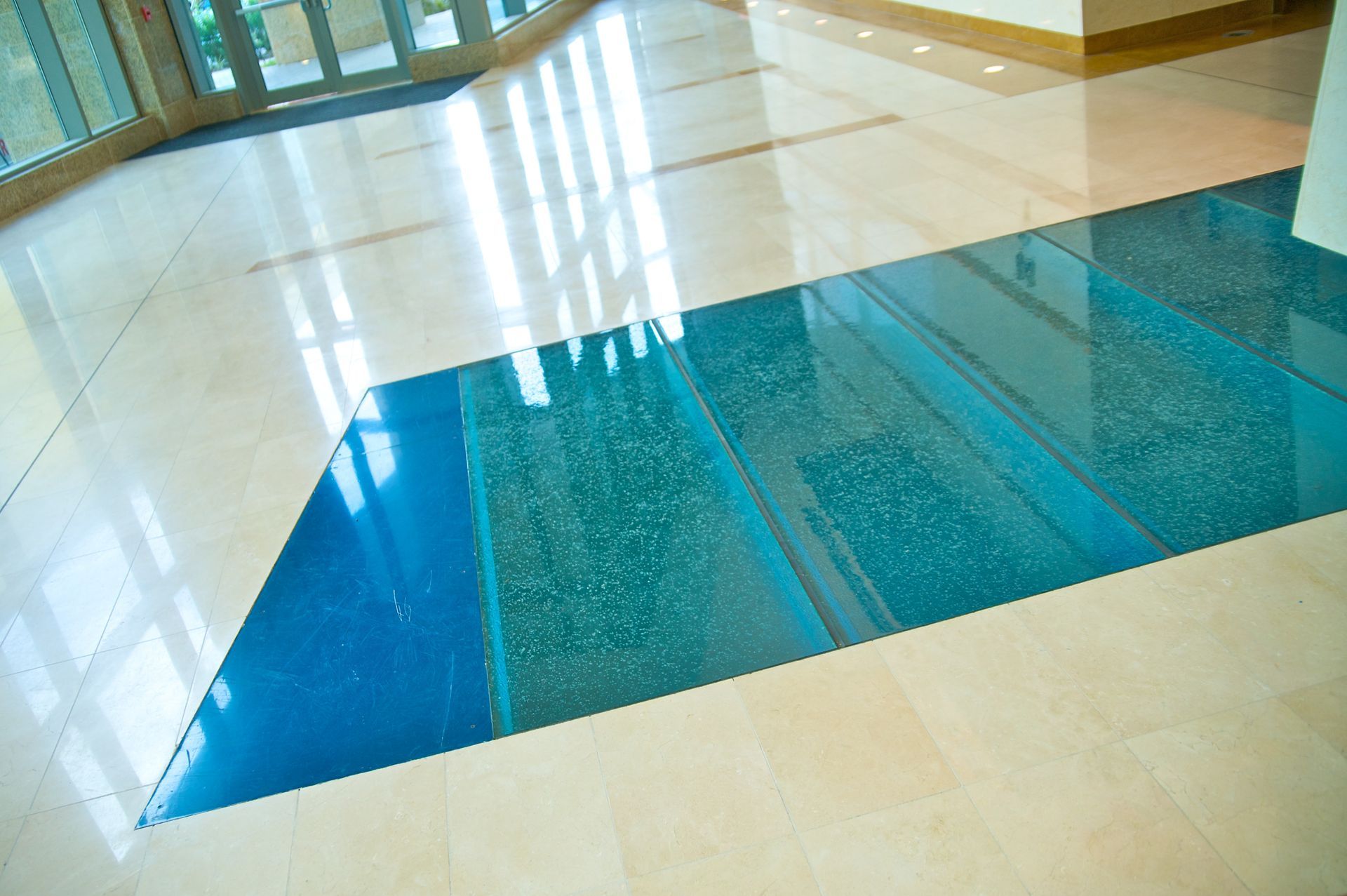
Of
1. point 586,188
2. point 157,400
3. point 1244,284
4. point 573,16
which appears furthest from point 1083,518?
point 573,16

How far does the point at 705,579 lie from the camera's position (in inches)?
114

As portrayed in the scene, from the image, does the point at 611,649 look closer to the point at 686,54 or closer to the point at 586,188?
the point at 586,188

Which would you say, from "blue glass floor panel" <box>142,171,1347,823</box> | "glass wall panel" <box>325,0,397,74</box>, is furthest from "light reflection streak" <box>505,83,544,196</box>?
"blue glass floor panel" <box>142,171,1347,823</box>

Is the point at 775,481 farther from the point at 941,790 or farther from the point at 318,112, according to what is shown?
the point at 318,112

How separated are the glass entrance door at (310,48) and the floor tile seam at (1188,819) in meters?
12.2

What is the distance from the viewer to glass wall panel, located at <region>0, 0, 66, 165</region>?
9609mm

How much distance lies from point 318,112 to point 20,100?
2.85 metres

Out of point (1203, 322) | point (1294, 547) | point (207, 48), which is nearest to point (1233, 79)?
point (1203, 322)

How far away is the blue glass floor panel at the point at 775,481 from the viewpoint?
8.68 ft

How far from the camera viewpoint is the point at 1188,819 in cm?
195

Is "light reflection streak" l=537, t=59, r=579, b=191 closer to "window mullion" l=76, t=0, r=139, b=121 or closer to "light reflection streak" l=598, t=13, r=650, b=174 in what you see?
"light reflection streak" l=598, t=13, r=650, b=174

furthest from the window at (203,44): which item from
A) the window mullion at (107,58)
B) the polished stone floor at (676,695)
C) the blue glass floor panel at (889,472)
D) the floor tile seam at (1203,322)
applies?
the floor tile seam at (1203,322)

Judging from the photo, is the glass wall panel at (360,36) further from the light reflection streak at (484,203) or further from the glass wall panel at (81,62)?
the light reflection streak at (484,203)

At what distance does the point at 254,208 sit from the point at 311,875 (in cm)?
659
